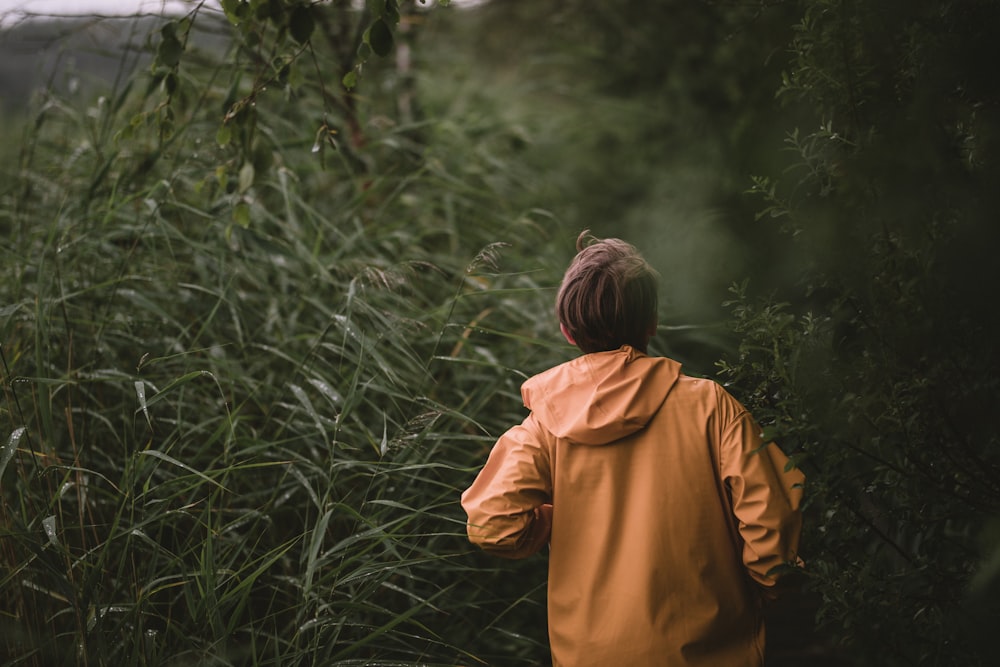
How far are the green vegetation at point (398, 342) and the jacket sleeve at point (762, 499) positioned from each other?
0.07 metres

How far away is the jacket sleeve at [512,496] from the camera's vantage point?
1.87m

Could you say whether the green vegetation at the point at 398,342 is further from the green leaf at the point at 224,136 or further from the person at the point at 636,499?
the person at the point at 636,499

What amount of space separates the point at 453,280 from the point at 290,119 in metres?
1.41

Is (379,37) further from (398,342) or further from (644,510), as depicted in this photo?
(644,510)

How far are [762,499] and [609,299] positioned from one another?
1.76ft

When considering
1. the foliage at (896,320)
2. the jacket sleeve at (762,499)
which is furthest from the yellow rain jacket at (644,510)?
the foliage at (896,320)

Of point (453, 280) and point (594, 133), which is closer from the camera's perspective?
point (453, 280)

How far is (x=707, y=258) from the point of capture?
2.92m

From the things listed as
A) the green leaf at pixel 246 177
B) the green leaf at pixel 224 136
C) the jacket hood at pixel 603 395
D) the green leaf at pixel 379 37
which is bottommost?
the jacket hood at pixel 603 395

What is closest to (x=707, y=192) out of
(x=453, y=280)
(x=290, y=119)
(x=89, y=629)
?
(x=453, y=280)

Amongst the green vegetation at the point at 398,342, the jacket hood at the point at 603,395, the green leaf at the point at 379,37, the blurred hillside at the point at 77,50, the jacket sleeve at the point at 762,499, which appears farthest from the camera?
the blurred hillside at the point at 77,50

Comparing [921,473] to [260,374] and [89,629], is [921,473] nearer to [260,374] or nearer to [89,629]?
[89,629]

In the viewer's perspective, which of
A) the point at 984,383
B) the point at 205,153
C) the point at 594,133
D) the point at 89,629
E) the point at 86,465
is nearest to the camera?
the point at 984,383

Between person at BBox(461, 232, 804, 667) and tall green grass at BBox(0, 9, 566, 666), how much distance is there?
421 mm
